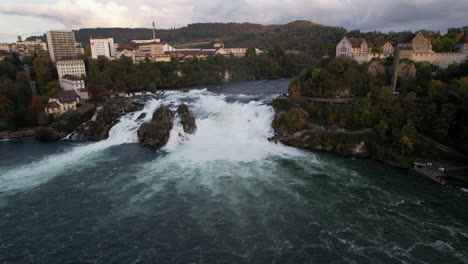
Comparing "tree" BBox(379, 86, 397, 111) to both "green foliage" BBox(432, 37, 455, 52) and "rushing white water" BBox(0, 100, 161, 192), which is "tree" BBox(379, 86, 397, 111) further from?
"rushing white water" BBox(0, 100, 161, 192)

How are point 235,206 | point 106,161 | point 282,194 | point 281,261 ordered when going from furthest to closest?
point 106,161 < point 282,194 < point 235,206 < point 281,261

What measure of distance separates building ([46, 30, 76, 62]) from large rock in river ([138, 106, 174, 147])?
81246 millimetres

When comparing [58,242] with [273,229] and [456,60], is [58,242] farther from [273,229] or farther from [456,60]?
[456,60]

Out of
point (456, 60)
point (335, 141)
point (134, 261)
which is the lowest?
point (134, 261)

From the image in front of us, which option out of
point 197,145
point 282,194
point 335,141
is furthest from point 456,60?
point 197,145

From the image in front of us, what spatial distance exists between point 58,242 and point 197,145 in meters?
16.8

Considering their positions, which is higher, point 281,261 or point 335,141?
point 335,141

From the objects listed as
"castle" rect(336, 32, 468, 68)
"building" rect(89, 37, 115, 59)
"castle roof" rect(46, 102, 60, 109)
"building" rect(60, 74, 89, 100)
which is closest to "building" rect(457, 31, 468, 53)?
"castle" rect(336, 32, 468, 68)

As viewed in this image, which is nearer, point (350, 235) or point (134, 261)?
point (134, 261)

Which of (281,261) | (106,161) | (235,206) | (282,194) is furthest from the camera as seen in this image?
(106,161)

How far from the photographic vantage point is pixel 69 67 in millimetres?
59031

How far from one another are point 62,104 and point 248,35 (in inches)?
4456

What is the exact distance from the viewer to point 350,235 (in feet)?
54.1

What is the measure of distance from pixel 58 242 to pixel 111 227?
2799 millimetres
